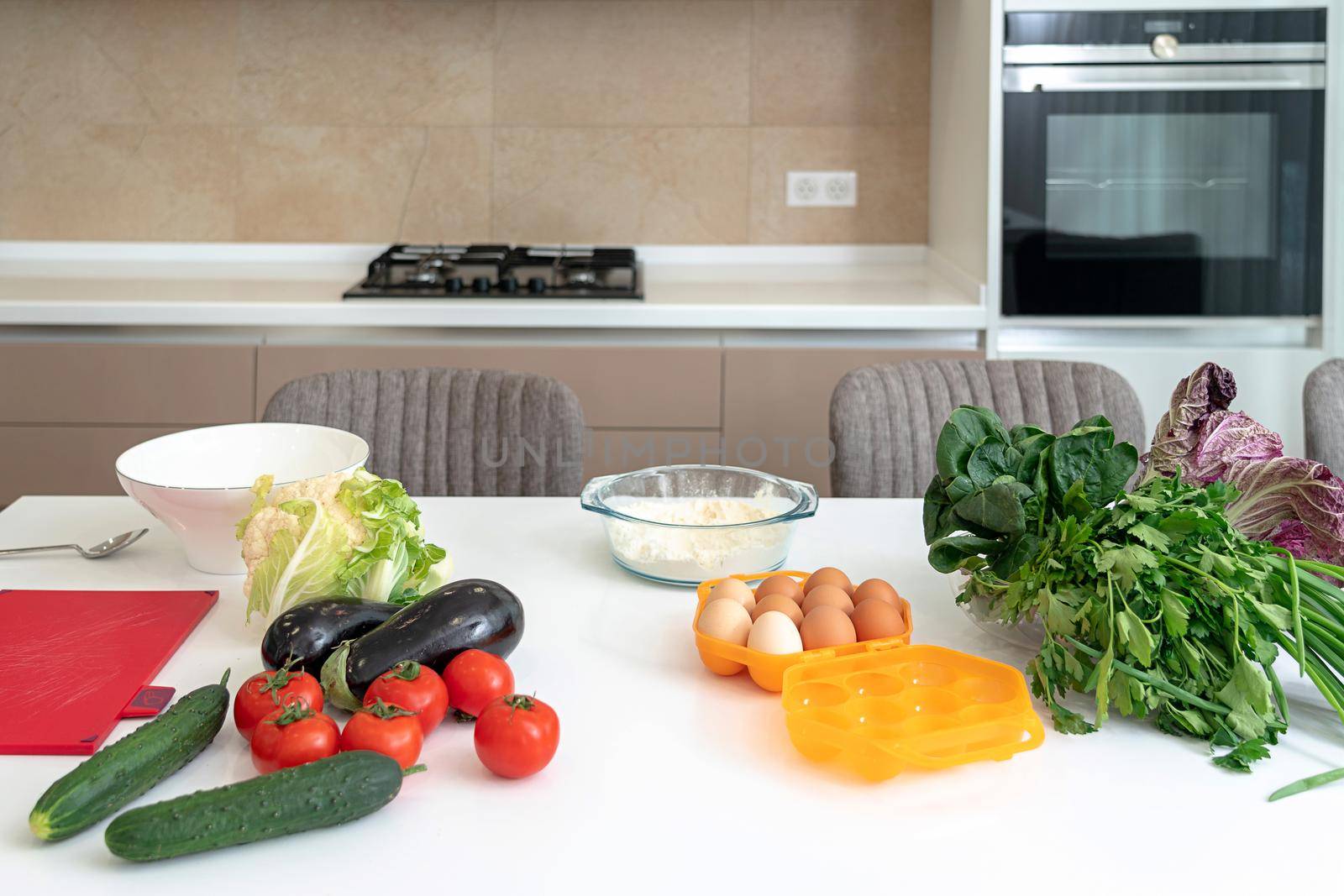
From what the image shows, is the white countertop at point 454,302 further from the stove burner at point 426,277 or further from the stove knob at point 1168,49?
the stove knob at point 1168,49

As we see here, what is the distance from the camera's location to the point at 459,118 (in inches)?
109

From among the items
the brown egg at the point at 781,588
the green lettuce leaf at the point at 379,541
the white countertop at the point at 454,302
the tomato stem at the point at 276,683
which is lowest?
the tomato stem at the point at 276,683

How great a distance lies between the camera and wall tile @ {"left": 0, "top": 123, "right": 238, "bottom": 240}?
2.78 m

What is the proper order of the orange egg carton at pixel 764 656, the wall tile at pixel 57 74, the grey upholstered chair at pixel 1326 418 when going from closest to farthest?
the orange egg carton at pixel 764 656, the grey upholstered chair at pixel 1326 418, the wall tile at pixel 57 74

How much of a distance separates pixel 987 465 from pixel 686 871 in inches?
16.1

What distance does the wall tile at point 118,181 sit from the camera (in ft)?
9.11

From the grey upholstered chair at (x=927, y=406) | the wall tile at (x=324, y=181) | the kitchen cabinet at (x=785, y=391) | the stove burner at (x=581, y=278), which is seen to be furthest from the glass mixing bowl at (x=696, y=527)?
the wall tile at (x=324, y=181)

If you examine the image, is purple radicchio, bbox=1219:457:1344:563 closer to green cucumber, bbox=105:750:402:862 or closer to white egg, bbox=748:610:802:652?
white egg, bbox=748:610:802:652

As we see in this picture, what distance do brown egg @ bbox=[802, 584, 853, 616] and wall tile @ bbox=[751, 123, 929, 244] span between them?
2047mm

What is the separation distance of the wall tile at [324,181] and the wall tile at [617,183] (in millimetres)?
255

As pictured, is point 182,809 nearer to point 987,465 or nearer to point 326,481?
point 326,481

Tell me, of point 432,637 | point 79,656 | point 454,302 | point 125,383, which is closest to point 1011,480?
point 432,637

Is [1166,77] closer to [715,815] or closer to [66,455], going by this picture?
[715,815]

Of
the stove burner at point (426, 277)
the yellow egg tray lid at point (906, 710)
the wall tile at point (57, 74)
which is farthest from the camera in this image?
the wall tile at point (57, 74)
